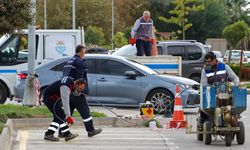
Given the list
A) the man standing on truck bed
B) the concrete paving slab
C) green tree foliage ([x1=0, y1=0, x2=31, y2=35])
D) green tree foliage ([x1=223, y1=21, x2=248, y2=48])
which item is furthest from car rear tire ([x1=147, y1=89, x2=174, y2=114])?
green tree foliage ([x1=223, y1=21, x2=248, y2=48])

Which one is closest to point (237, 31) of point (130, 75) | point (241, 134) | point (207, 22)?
point (207, 22)

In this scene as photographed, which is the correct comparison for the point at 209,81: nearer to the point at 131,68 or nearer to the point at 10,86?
the point at 131,68

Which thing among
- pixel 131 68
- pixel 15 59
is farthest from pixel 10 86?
pixel 131 68

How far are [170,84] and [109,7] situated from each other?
57661mm

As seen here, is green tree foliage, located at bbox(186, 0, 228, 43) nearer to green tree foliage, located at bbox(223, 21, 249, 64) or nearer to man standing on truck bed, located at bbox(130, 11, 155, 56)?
green tree foliage, located at bbox(223, 21, 249, 64)

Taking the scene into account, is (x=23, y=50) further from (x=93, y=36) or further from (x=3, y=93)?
(x=93, y=36)

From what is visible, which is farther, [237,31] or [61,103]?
[237,31]

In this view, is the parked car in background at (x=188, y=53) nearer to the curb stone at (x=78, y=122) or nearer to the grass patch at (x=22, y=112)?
the grass patch at (x=22, y=112)

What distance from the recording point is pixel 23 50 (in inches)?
934

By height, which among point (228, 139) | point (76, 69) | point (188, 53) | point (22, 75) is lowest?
point (228, 139)

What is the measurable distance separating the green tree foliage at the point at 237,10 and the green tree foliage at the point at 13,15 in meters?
81.8

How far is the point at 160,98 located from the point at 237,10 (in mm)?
83439

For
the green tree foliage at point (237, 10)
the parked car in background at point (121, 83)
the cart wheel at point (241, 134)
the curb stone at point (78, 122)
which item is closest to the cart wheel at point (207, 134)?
the cart wheel at point (241, 134)

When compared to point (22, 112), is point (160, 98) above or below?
above
